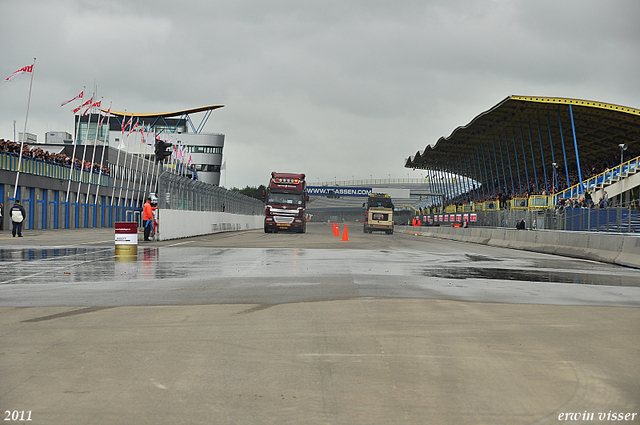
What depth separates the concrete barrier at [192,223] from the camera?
97.0ft

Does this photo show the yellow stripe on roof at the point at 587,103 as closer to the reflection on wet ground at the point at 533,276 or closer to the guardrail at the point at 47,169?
the reflection on wet ground at the point at 533,276

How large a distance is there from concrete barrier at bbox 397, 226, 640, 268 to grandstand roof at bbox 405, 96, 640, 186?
17655 millimetres

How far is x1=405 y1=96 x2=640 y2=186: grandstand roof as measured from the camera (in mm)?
48812

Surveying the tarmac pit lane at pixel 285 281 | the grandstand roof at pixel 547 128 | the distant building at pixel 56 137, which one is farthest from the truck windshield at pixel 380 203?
the distant building at pixel 56 137

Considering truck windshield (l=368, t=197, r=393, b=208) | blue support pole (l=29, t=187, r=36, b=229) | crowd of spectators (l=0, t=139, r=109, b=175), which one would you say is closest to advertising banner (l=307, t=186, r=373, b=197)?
crowd of spectators (l=0, t=139, r=109, b=175)

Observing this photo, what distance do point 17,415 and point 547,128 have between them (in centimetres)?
6258

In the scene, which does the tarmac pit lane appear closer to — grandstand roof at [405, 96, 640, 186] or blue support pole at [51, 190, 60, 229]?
blue support pole at [51, 190, 60, 229]

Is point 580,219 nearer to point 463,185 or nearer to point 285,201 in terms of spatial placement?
point 285,201

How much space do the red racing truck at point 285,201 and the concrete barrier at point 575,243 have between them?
45.5 ft

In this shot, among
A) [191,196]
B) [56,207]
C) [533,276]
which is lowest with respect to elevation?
[533,276]

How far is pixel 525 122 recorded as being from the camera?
59.4m

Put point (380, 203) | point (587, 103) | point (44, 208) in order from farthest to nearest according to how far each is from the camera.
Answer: point (380, 203) < point (44, 208) < point (587, 103)

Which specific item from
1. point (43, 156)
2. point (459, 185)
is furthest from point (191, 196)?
point (459, 185)

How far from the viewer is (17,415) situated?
4.18 m
